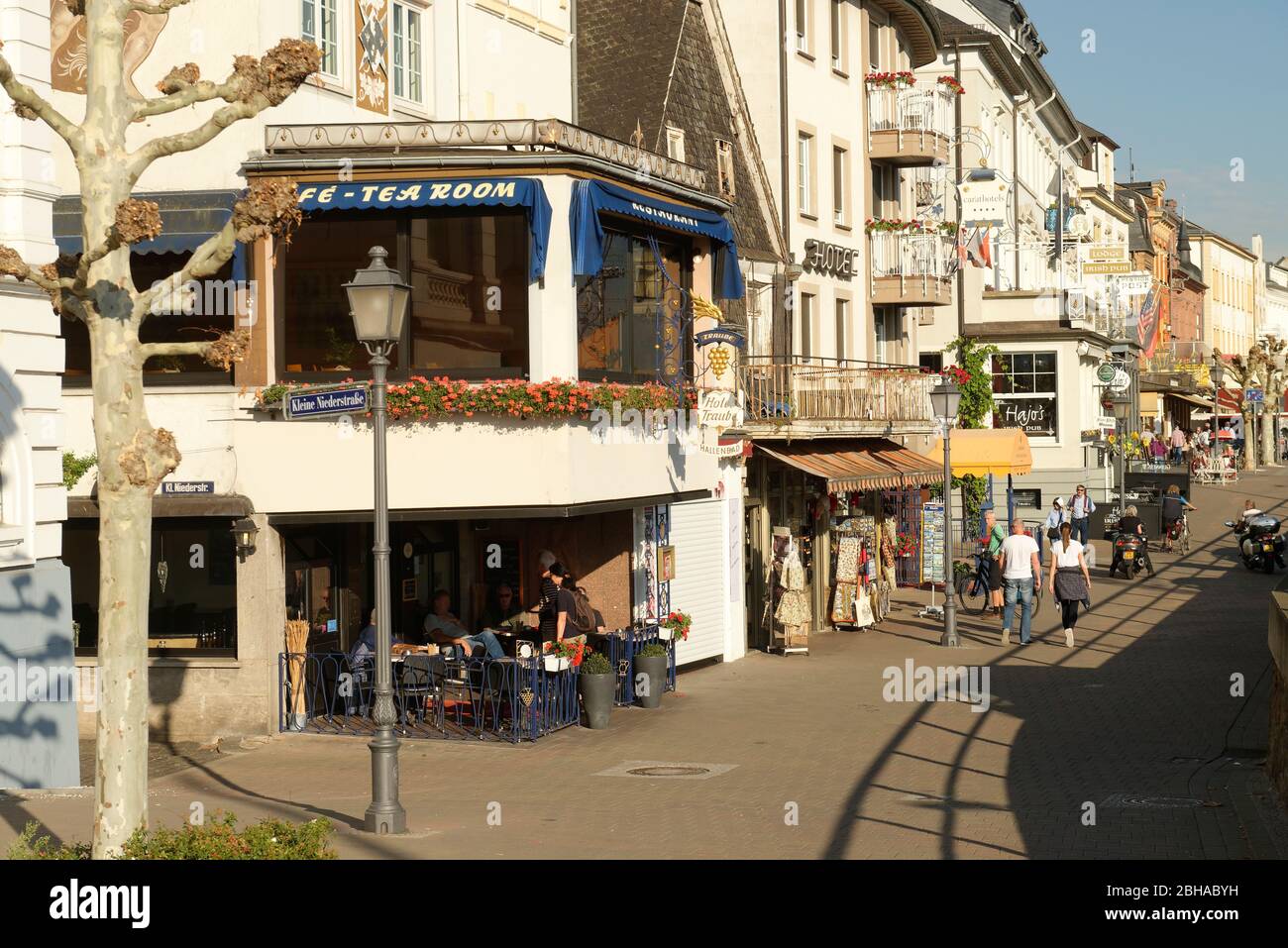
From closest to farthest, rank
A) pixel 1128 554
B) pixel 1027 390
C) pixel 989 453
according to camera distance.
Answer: pixel 989 453, pixel 1128 554, pixel 1027 390

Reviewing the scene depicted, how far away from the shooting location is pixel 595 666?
20203 millimetres

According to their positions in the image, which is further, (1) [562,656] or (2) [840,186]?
(2) [840,186]

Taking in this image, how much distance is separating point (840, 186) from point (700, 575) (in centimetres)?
1298

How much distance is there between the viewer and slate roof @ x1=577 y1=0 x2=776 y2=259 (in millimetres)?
28703

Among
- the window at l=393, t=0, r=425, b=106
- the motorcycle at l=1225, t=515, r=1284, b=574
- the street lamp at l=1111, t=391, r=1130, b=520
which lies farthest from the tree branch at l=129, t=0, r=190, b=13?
the street lamp at l=1111, t=391, r=1130, b=520

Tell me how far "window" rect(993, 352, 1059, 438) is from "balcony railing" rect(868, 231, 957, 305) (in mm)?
12631

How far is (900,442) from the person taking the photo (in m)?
36.9

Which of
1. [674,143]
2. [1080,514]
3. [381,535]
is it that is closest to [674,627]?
[674,143]

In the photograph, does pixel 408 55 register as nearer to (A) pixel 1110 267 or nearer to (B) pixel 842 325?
(B) pixel 842 325

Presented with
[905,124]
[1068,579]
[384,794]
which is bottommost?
[384,794]

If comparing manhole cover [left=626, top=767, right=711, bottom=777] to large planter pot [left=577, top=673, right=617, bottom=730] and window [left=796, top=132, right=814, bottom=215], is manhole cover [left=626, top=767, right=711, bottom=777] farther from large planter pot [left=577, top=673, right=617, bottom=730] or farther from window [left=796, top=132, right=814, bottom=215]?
window [left=796, top=132, right=814, bottom=215]

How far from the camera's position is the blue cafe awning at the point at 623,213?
19.4 meters

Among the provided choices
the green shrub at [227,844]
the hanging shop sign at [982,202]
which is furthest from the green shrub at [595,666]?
the hanging shop sign at [982,202]

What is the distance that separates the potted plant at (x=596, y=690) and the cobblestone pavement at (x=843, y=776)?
244 millimetres
